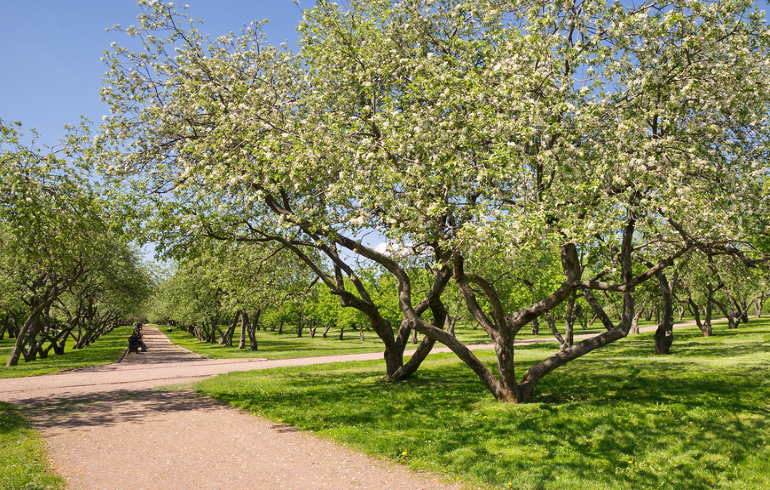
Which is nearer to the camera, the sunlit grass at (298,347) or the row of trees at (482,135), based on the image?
the row of trees at (482,135)

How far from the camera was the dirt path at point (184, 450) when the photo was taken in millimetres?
7705

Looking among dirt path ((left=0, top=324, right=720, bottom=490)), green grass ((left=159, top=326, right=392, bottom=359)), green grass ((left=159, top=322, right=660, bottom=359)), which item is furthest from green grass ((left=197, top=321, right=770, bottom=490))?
green grass ((left=159, top=322, right=660, bottom=359))

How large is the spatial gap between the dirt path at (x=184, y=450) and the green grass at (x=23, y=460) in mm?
233

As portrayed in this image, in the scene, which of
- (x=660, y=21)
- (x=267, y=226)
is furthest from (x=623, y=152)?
(x=267, y=226)

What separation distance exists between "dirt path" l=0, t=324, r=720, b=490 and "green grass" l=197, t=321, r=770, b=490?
884 millimetres

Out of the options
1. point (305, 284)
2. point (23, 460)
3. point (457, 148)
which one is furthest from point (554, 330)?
point (23, 460)

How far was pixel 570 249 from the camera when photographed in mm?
12430

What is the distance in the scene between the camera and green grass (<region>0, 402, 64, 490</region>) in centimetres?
741

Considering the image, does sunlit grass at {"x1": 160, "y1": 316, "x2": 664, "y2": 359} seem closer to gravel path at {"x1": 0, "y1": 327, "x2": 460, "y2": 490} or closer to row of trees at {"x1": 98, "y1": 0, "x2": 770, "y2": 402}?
gravel path at {"x1": 0, "y1": 327, "x2": 460, "y2": 490}

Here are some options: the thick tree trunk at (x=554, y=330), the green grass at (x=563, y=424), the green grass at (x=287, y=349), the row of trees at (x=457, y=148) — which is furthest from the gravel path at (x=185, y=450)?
the thick tree trunk at (x=554, y=330)

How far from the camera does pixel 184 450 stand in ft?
31.2

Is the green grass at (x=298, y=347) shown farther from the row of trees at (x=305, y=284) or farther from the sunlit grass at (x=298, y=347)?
the row of trees at (x=305, y=284)

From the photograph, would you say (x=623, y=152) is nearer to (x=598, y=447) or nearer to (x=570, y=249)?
(x=570, y=249)

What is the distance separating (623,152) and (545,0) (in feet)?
15.4
